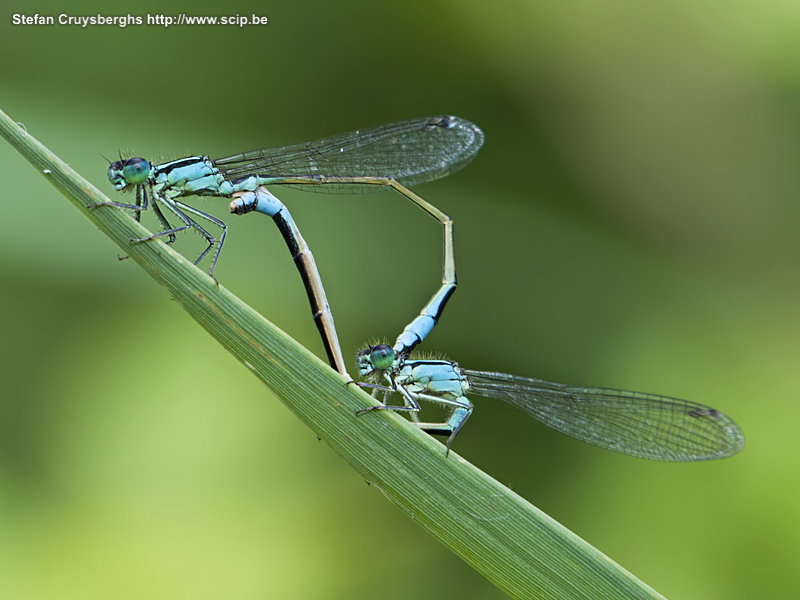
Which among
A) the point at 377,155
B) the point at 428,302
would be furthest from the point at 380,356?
the point at 377,155

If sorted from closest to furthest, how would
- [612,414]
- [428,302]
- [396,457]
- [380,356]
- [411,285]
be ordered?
[396,457], [380,356], [612,414], [428,302], [411,285]

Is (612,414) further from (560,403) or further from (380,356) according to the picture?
(380,356)

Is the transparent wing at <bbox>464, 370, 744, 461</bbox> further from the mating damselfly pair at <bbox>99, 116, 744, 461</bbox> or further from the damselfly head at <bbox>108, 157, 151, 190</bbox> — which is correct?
the damselfly head at <bbox>108, 157, 151, 190</bbox>

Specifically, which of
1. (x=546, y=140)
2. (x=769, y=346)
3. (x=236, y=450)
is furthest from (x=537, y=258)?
(x=236, y=450)

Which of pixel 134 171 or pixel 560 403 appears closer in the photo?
pixel 134 171

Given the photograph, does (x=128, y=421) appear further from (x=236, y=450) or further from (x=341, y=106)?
(x=341, y=106)

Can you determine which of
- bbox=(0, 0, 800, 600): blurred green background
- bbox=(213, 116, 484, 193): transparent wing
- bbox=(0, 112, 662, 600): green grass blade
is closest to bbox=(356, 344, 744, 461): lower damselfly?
bbox=(0, 0, 800, 600): blurred green background
